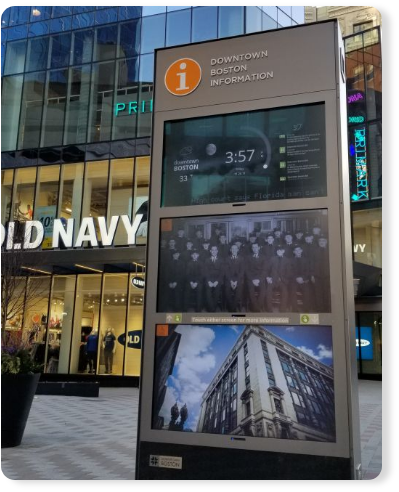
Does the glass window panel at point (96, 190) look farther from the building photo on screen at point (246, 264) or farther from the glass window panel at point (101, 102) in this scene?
the building photo on screen at point (246, 264)

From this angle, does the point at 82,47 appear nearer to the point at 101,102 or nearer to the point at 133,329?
the point at 101,102

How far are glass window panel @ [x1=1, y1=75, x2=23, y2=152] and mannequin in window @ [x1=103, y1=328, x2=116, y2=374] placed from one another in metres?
10.4

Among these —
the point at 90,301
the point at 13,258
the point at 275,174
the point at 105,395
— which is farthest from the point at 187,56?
the point at 90,301

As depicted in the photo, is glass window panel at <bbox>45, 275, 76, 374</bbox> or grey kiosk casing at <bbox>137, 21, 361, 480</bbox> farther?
glass window panel at <bbox>45, 275, 76, 374</bbox>

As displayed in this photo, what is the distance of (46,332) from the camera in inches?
931

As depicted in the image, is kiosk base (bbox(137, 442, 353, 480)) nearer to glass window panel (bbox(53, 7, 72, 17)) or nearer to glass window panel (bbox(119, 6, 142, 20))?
glass window panel (bbox(119, 6, 142, 20))

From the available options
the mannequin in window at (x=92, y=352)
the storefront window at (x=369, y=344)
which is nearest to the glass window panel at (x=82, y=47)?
the mannequin in window at (x=92, y=352)

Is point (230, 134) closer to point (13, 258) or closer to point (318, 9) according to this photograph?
point (13, 258)

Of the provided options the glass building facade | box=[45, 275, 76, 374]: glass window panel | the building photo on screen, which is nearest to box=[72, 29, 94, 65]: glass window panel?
the glass building facade

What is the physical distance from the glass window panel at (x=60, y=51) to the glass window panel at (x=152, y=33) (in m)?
4.08

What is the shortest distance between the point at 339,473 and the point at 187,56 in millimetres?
4526

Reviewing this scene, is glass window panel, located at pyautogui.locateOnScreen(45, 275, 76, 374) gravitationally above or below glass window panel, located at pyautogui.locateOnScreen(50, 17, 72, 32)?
below

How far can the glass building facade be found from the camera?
22922 millimetres
